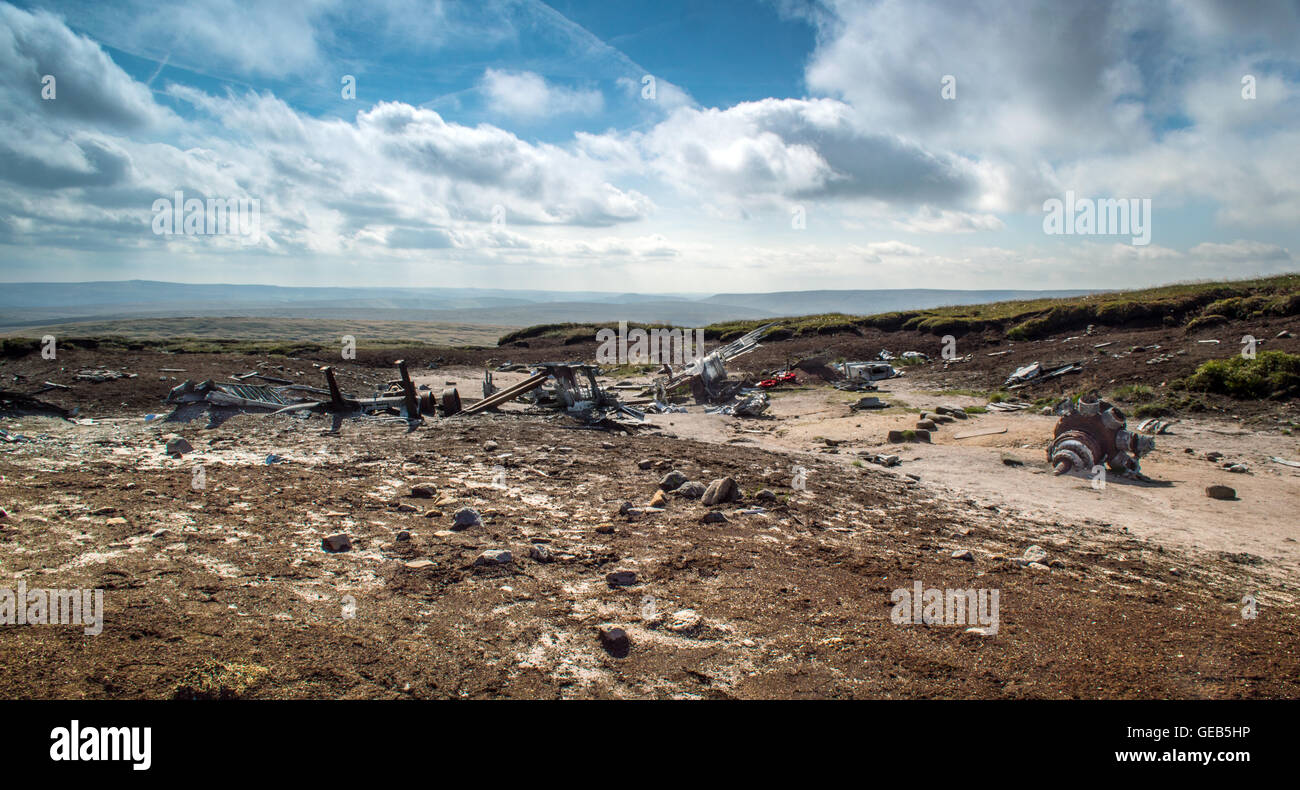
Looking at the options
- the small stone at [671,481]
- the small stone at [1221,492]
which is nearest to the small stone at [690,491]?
the small stone at [671,481]

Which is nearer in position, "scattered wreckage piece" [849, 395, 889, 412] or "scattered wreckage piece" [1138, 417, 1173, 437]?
"scattered wreckage piece" [1138, 417, 1173, 437]

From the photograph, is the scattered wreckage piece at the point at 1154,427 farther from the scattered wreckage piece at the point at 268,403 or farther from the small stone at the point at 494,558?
the scattered wreckage piece at the point at 268,403

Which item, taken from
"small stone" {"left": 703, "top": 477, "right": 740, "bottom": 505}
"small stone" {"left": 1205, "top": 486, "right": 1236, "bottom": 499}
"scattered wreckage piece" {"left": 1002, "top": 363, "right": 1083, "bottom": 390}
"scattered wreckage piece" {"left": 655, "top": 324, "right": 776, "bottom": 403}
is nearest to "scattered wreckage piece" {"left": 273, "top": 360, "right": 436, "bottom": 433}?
"small stone" {"left": 703, "top": 477, "right": 740, "bottom": 505}

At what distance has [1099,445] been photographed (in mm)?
10000

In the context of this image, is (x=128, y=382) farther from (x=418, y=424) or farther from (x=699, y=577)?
(x=699, y=577)

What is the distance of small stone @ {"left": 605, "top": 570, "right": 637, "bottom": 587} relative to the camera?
513 cm

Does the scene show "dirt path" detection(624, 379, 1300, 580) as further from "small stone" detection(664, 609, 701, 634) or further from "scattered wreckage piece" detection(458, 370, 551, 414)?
"small stone" detection(664, 609, 701, 634)

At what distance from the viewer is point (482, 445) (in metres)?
10.8

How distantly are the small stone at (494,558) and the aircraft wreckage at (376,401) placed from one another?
7571mm

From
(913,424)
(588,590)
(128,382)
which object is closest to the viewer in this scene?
(588,590)

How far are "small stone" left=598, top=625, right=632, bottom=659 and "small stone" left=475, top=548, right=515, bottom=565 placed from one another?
164 centimetres
